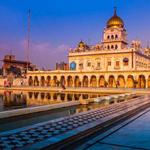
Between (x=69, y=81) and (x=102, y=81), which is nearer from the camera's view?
(x=102, y=81)

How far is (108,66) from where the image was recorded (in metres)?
57.0

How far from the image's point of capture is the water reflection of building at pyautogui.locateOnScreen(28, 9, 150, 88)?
4825cm

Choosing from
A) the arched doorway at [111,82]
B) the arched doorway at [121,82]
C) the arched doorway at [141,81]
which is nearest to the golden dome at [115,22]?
the arched doorway at [111,82]

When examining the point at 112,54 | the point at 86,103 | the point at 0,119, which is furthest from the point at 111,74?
the point at 0,119

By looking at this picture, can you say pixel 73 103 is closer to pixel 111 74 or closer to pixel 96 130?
pixel 96 130

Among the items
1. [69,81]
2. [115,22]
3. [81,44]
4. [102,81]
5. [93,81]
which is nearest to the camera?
[102,81]

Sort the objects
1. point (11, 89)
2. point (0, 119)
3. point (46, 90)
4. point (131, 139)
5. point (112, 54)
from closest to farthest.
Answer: point (131, 139), point (0, 119), point (46, 90), point (11, 89), point (112, 54)

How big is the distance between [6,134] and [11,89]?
45.4m

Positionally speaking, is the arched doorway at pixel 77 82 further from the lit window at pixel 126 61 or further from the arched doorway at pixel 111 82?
the lit window at pixel 126 61

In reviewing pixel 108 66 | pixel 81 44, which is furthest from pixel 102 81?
pixel 81 44

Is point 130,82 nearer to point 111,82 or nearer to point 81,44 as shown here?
point 111,82

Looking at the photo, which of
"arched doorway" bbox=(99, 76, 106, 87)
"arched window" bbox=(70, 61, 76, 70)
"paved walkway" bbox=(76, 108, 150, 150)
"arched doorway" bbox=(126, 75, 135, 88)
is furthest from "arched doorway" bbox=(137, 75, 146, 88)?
"paved walkway" bbox=(76, 108, 150, 150)

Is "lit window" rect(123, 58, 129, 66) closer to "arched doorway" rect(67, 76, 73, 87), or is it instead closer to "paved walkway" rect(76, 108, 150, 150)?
"arched doorway" rect(67, 76, 73, 87)

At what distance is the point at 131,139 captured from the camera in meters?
6.62
